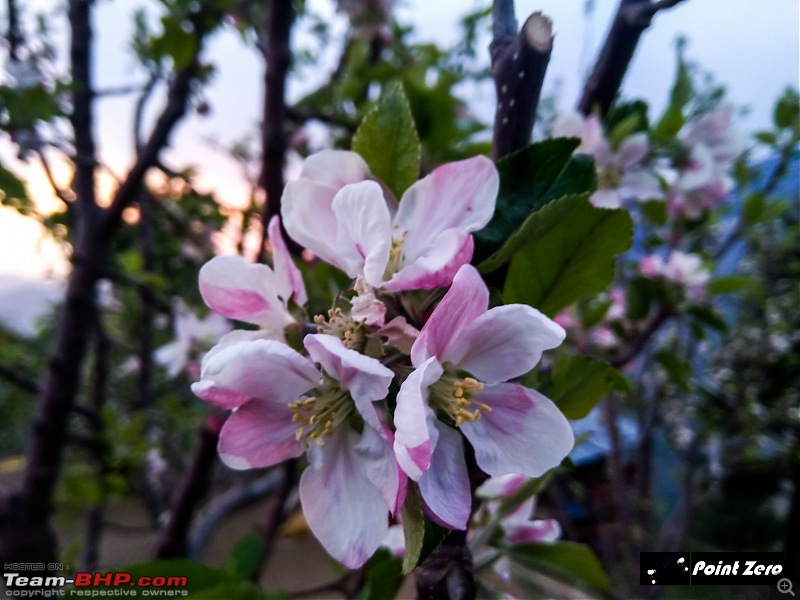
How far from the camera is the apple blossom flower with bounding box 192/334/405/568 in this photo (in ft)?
0.80

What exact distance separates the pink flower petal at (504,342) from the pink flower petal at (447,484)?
0.12 feet

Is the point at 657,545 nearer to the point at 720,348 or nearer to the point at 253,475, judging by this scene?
the point at 720,348

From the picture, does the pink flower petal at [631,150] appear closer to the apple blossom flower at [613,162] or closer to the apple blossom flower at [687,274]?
the apple blossom flower at [613,162]

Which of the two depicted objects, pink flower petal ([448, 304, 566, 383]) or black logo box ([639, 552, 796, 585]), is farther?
black logo box ([639, 552, 796, 585])

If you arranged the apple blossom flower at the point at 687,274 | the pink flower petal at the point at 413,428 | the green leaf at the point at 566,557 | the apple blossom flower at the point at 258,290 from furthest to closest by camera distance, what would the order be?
the apple blossom flower at the point at 687,274
the green leaf at the point at 566,557
the apple blossom flower at the point at 258,290
the pink flower petal at the point at 413,428

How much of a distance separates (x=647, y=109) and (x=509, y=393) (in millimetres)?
491

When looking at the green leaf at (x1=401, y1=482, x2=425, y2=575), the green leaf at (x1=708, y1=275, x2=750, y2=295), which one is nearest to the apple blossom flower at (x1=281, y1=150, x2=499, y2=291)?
the green leaf at (x1=401, y1=482, x2=425, y2=575)

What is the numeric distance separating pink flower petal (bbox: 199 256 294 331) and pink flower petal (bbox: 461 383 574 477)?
0.13 m

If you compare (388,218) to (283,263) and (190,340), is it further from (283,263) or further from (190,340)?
(190,340)

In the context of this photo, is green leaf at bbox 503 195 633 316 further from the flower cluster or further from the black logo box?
the black logo box

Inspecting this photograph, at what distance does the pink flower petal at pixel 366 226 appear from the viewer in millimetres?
264

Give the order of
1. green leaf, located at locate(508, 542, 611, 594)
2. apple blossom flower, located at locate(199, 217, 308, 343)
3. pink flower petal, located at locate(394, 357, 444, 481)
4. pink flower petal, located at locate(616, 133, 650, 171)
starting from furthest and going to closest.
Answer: pink flower petal, located at locate(616, 133, 650, 171) → green leaf, located at locate(508, 542, 611, 594) → apple blossom flower, located at locate(199, 217, 308, 343) → pink flower petal, located at locate(394, 357, 444, 481)

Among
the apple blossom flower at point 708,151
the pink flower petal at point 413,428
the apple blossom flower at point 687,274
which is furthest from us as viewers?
the apple blossom flower at point 687,274

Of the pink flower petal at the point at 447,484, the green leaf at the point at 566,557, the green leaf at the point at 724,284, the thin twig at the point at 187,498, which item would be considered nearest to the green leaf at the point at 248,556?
the thin twig at the point at 187,498
